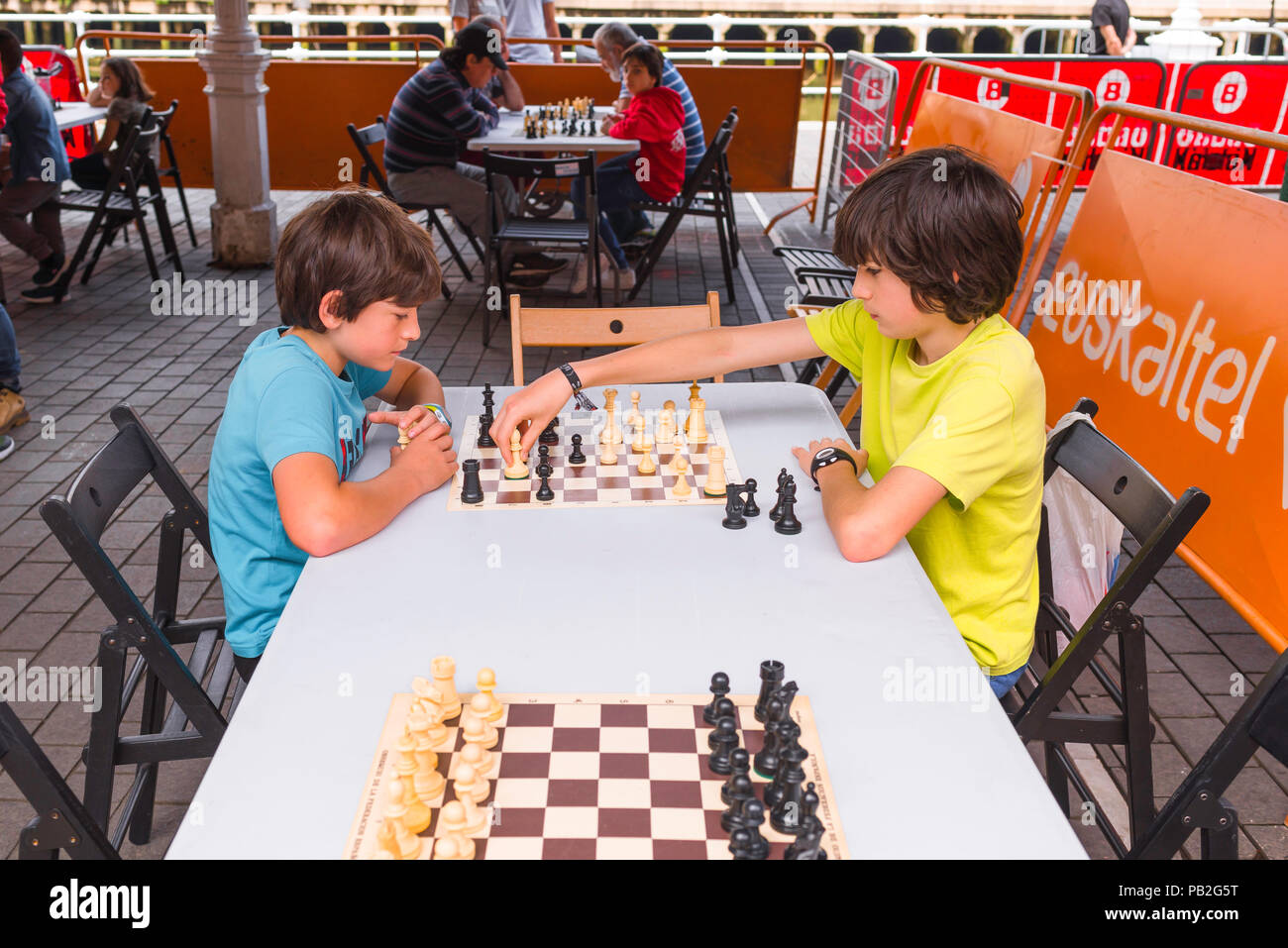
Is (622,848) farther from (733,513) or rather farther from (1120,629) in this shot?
(1120,629)

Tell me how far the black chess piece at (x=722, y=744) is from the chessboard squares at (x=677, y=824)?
72mm

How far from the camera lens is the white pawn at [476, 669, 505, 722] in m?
1.42

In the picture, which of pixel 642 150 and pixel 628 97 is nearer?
pixel 642 150

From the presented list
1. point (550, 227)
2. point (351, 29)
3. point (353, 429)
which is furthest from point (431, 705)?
point (351, 29)

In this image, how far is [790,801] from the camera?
125 centimetres

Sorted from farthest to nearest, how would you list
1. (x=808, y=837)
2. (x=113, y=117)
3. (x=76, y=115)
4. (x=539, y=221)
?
(x=76, y=115)
(x=113, y=117)
(x=539, y=221)
(x=808, y=837)

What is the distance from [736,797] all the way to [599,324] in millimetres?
1975

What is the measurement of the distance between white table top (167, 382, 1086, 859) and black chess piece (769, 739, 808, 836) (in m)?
0.07

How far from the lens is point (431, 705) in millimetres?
1399

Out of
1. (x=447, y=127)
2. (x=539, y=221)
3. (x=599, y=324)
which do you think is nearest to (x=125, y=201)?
(x=447, y=127)

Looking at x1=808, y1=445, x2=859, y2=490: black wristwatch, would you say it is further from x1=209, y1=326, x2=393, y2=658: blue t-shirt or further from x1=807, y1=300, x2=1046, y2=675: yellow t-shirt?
x1=209, y1=326, x2=393, y2=658: blue t-shirt

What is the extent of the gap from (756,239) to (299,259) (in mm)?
6868
